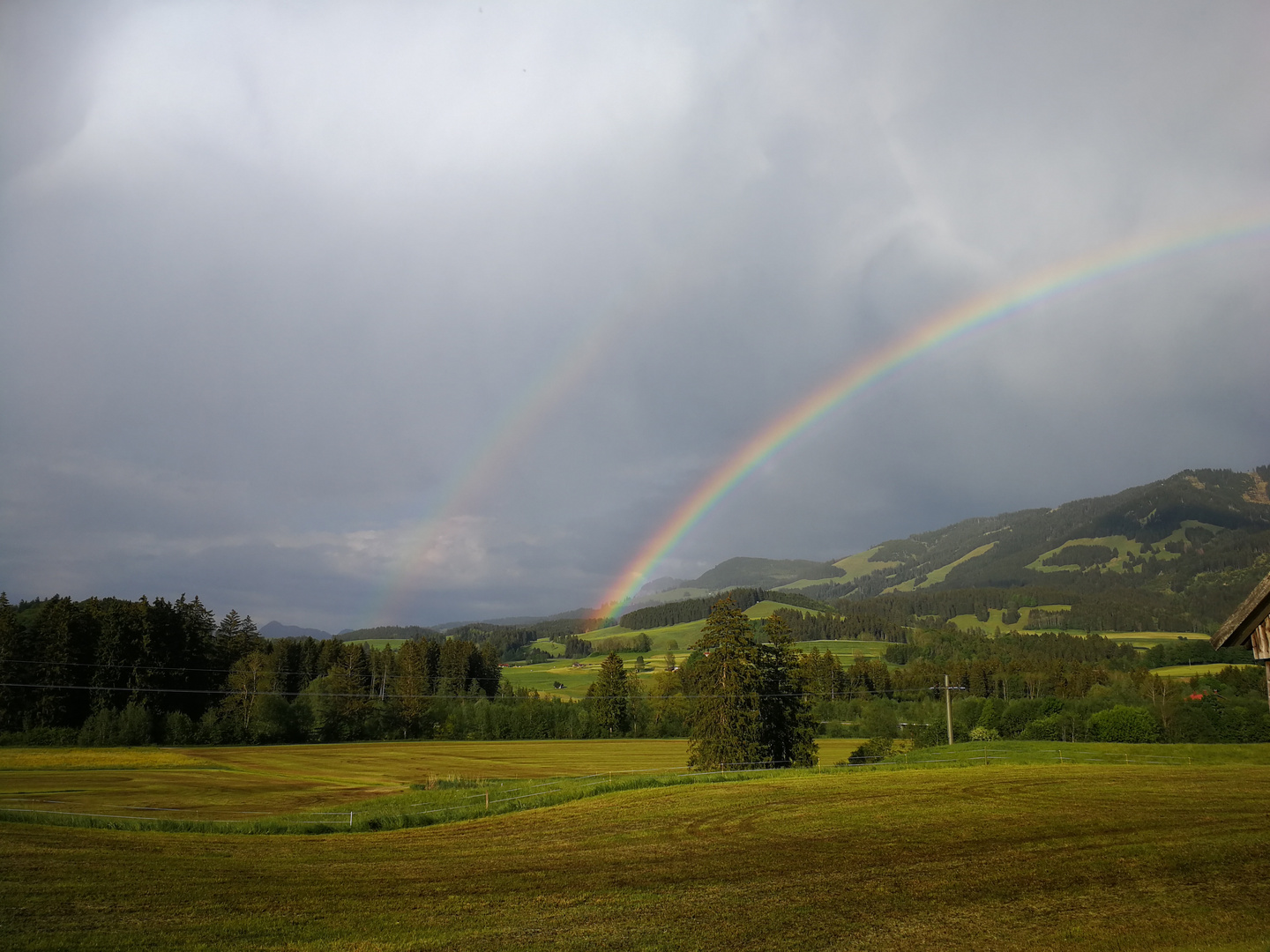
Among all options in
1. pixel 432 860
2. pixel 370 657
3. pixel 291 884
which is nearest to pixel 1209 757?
pixel 432 860

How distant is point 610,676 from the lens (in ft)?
383

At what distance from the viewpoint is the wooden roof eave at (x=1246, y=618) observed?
9.78 m

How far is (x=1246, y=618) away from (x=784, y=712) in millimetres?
58075

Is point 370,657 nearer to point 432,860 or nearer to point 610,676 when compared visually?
point 610,676

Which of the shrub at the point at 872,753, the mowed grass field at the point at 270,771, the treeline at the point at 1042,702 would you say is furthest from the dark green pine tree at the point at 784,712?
the mowed grass field at the point at 270,771

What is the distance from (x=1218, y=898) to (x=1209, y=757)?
6304 centimetres

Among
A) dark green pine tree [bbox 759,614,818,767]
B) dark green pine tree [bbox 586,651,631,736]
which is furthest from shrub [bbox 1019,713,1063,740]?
dark green pine tree [bbox 586,651,631,736]

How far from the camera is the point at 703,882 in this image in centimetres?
1561

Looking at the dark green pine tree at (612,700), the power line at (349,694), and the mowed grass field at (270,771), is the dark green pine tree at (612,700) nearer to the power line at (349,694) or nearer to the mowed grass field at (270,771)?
the power line at (349,694)

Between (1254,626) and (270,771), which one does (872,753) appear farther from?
(1254,626)

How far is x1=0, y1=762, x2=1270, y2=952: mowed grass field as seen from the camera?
1175 centimetres

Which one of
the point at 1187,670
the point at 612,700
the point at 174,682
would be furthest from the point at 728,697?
the point at 1187,670

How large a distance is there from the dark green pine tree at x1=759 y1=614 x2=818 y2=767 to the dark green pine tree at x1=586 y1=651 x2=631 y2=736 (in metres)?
53.2

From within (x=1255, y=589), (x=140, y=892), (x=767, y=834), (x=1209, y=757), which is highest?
(x=1255, y=589)
